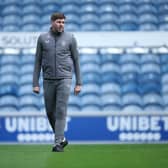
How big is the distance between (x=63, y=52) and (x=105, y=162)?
2.84 feet

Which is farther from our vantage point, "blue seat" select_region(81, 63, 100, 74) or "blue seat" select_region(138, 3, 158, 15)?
"blue seat" select_region(138, 3, 158, 15)

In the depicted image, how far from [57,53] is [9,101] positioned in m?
3.37

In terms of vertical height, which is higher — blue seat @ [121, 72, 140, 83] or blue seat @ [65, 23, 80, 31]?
blue seat @ [65, 23, 80, 31]

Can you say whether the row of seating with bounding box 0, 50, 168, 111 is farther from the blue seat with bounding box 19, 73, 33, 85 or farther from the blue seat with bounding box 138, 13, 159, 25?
the blue seat with bounding box 138, 13, 159, 25

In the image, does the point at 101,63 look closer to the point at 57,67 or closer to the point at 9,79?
the point at 9,79

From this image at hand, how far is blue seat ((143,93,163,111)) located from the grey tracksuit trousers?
319 cm

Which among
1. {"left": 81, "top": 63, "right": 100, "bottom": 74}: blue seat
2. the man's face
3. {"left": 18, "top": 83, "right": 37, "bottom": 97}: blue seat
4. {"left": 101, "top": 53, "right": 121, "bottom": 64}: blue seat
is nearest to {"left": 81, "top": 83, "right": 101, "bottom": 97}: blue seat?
{"left": 81, "top": 63, "right": 100, "bottom": 74}: blue seat

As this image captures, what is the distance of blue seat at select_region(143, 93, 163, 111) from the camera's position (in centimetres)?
696

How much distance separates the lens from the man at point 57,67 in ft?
12.6

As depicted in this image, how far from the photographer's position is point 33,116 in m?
6.13

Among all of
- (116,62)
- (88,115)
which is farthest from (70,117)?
(116,62)

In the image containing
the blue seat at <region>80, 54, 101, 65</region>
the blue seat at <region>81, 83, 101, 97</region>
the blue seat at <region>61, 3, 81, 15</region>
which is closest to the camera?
the blue seat at <region>81, 83, 101, 97</region>

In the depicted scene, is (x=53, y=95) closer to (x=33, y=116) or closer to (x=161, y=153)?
(x=161, y=153)

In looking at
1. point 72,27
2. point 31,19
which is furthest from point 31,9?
point 72,27
